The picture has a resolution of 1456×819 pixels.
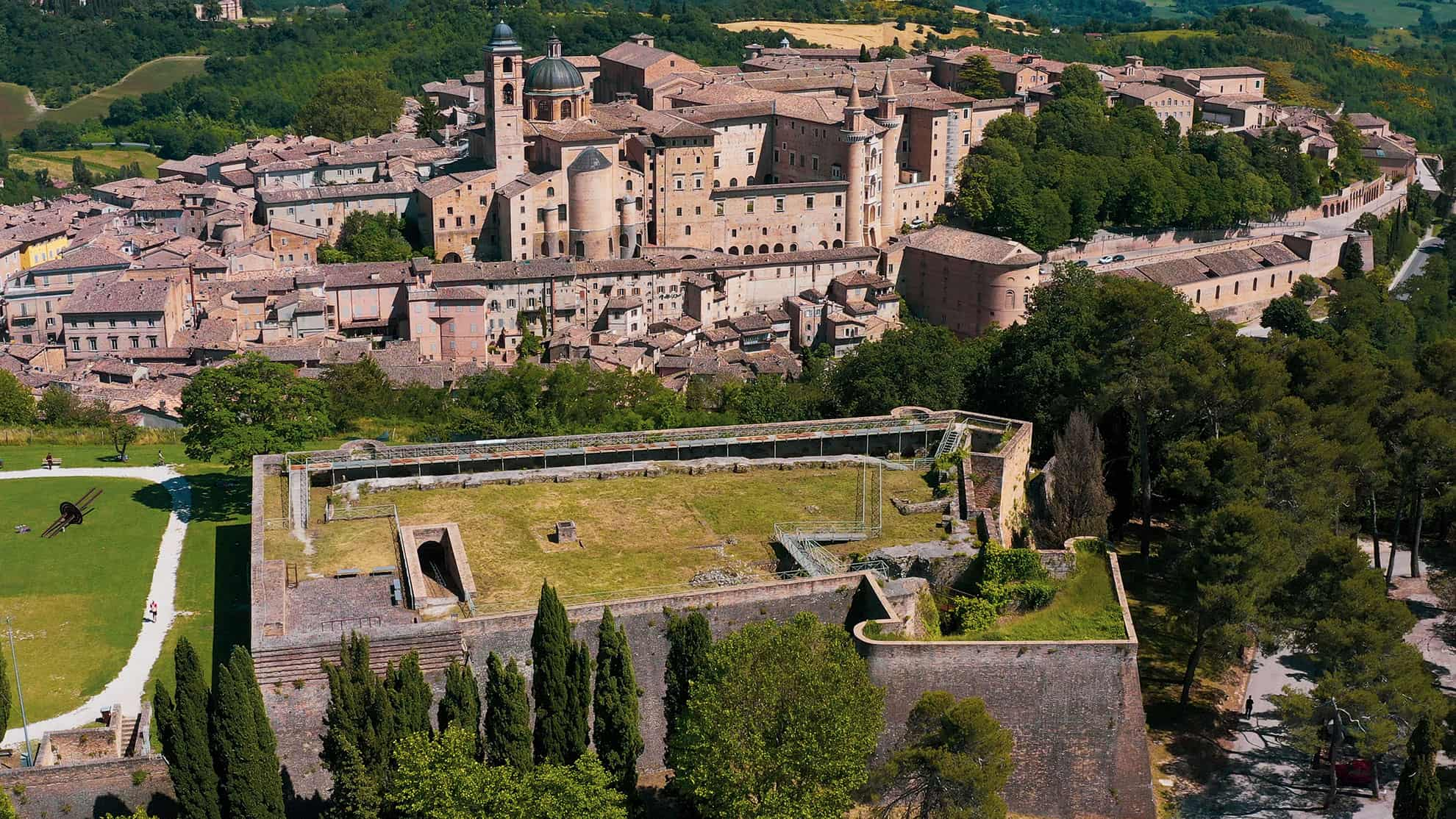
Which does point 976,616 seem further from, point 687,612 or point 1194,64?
point 1194,64

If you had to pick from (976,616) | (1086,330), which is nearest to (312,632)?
(976,616)

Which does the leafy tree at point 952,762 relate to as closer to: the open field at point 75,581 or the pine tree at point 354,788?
the pine tree at point 354,788

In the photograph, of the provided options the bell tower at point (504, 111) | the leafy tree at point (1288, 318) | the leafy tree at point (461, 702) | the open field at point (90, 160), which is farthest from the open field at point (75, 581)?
the open field at point (90, 160)

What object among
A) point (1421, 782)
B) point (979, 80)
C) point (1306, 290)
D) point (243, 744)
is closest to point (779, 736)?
point (243, 744)

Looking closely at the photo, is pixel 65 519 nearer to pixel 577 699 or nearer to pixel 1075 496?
pixel 577 699

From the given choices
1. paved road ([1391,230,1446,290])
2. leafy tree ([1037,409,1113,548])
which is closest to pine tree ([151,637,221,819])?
leafy tree ([1037,409,1113,548])

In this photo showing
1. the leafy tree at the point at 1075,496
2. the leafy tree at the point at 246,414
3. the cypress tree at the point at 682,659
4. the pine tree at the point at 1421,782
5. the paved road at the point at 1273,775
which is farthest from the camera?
the leafy tree at the point at 246,414
